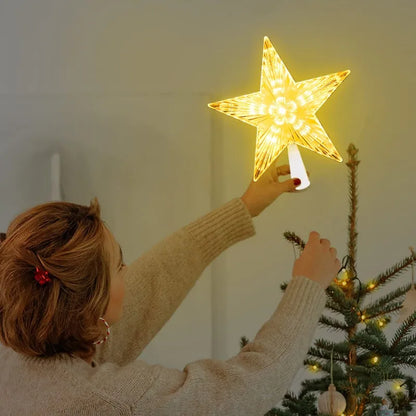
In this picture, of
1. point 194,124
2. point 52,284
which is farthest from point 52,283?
point 194,124

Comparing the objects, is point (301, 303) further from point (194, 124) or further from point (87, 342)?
point (194, 124)

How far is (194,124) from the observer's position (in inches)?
72.6

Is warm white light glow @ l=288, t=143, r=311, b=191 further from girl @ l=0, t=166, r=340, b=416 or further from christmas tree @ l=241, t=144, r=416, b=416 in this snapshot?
girl @ l=0, t=166, r=340, b=416

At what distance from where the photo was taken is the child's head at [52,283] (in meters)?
0.85

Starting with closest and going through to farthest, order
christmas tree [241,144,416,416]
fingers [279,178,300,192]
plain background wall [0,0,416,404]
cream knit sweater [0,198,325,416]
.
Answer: cream knit sweater [0,198,325,416] → christmas tree [241,144,416,416] → fingers [279,178,300,192] → plain background wall [0,0,416,404]

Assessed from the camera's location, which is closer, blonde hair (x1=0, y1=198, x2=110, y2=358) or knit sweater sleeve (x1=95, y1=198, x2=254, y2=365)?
blonde hair (x1=0, y1=198, x2=110, y2=358)

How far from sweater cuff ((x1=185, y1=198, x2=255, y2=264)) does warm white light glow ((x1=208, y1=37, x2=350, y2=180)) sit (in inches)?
6.4

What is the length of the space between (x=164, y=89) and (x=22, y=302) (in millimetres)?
1115

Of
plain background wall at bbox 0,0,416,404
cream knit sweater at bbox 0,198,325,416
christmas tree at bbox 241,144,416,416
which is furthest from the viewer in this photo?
plain background wall at bbox 0,0,416,404

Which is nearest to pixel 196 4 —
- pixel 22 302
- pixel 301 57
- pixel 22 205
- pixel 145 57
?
pixel 145 57

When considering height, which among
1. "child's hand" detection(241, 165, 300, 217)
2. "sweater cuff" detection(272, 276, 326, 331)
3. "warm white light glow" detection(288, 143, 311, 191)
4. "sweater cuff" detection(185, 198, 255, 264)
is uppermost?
"warm white light glow" detection(288, 143, 311, 191)

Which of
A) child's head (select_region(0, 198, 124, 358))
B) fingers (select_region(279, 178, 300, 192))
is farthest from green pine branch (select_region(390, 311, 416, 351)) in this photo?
child's head (select_region(0, 198, 124, 358))

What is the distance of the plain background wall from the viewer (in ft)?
5.83

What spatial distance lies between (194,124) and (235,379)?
111 cm
